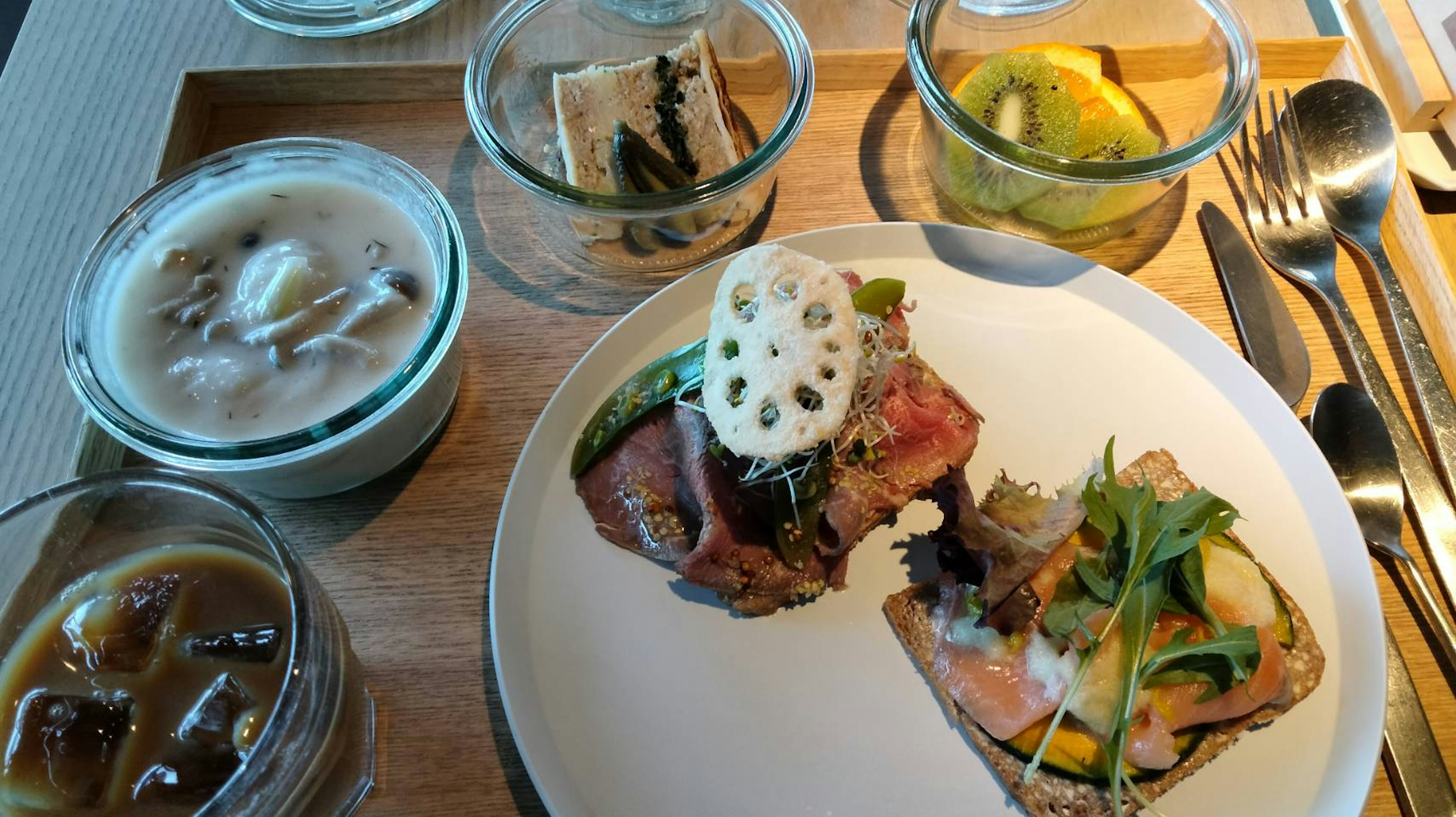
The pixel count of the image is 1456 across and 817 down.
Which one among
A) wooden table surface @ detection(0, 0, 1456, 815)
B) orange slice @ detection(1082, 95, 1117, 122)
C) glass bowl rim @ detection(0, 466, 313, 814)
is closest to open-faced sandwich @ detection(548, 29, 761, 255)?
wooden table surface @ detection(0, 0, 1456, 815)

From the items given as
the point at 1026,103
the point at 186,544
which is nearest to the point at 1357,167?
the point at 1026,103

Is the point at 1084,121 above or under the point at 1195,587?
above

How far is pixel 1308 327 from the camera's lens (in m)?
2.26

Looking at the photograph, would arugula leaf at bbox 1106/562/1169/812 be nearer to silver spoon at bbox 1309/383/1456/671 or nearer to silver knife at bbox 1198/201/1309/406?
silver spoon at bbox 1309/383/1456/671

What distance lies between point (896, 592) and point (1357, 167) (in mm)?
1802

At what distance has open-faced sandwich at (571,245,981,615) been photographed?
5.62ft

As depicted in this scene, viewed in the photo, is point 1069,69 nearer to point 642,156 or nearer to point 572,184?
point 642,156

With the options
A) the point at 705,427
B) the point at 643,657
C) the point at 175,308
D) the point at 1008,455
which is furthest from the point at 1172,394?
the point at 175,308

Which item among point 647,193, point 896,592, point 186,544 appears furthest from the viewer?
point 647,193

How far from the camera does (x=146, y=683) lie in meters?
1.40

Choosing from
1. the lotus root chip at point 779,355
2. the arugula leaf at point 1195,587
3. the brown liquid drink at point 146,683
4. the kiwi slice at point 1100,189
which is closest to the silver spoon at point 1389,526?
the arugula leaf at point 1195,587

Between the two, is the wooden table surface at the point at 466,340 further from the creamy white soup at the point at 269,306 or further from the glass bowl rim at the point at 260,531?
the glass bowl rim at the point at 260,531

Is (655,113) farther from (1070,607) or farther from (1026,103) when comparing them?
(1070,607)

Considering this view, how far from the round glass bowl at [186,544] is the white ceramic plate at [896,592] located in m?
0.36
